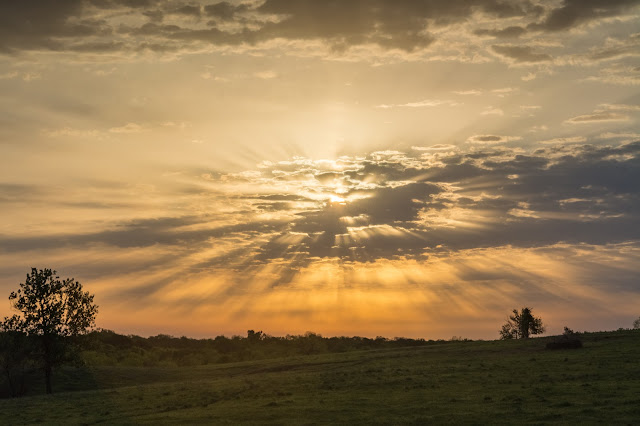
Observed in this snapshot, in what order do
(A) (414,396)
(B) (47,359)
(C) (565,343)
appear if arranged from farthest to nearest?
(B) (47,359)
(C) (565,343)
(A) (414,396)

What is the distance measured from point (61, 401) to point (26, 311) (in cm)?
2543

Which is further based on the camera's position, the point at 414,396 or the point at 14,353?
the point at 14,353

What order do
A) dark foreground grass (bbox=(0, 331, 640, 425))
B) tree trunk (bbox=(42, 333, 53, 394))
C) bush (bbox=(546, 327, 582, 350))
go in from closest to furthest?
dark foreground grass (bbox=(0, 331, 640, 425)) → bush (bbox=(546, 327, 582, 350)) → tree trunk (bbox=(42, 333, 53, 394))

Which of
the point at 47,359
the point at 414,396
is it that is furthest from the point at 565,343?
the point at 47,359

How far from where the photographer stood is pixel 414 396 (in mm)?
47812

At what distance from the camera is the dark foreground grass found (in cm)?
3919

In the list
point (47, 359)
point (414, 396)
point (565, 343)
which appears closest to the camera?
point (414, 396)

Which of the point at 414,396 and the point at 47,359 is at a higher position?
the point at 47,359

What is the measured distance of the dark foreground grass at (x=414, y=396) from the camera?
39188 millimetres

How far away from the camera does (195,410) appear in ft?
158

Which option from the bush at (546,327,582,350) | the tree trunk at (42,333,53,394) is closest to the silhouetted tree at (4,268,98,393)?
the tree trunk at (42,333,53,394)

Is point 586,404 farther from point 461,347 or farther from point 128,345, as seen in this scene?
point 128,345

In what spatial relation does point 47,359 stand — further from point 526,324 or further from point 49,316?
point 526,324

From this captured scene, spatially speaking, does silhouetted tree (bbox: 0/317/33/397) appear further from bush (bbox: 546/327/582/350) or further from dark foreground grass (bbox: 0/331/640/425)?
bush (bbox: 546/327/582/350)
